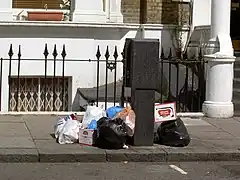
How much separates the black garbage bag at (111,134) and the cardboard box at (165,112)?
2.05ft

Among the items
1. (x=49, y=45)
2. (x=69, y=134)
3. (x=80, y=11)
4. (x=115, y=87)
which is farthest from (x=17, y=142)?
(x=80, y=11)

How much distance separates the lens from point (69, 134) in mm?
8930

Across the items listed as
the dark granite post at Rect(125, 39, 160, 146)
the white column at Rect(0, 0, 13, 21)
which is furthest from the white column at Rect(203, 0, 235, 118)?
the white column at Rect(0, 0, 13, 21)

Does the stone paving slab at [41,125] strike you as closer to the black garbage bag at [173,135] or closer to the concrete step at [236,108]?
the black garbage bag at [173,135]

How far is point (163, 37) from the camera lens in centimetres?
1409

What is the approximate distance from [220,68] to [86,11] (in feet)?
10.2

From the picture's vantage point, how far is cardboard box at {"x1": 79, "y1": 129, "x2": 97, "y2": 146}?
8.84 m

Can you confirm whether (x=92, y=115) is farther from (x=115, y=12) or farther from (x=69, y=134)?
(x=115, y=12)

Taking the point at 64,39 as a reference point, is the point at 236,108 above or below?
below

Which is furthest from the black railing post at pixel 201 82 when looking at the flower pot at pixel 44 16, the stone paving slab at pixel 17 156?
the stone paving slab at pixel 17 156

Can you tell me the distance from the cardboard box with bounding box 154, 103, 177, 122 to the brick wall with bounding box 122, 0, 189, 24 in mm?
5191

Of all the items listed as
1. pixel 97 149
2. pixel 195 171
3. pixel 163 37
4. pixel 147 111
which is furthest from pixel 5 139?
pixel 163 37

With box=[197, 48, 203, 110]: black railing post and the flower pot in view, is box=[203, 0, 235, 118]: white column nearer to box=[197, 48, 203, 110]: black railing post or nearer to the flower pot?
box=[197, 48, 203, 110]: black railing post

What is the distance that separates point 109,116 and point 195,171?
1595 millimetres
